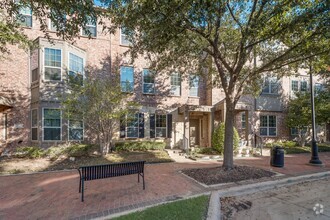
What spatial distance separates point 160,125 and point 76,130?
584 centimetres

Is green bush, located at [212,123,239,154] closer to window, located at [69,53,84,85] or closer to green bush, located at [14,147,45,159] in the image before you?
window, located at [69,53,84,85]

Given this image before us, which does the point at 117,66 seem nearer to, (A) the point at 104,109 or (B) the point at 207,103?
(A) the point at 104,109

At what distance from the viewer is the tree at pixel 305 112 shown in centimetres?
1395

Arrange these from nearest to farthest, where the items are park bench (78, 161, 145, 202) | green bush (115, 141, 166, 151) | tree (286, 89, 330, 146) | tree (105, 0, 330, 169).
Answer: park bench (78, 161, 145, 202) < tree (105, 0, 330, 169) < green bush (115, 141, 166, 151) < tree (286, 89, 330, 146)

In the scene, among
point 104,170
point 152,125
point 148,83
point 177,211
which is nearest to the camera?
point 177,211

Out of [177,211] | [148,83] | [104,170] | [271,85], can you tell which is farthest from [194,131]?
[177,211]

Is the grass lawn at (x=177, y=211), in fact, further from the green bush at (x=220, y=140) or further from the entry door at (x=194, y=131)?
the entry door at (x=194, y=131)

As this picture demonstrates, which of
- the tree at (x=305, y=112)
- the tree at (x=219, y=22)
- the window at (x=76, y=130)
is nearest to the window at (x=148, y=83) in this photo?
the window at (x=76, y=130)

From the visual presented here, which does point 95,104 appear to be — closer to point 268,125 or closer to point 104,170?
point 104,170

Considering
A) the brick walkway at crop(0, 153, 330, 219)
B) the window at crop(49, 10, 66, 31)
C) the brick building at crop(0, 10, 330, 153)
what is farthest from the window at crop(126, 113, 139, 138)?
the window at crop(49, 10, 66, 31)

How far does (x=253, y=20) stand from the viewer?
5.82m

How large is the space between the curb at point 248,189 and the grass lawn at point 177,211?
20 centimetres

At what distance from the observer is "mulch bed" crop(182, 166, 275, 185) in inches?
256

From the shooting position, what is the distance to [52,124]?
11.1 meters
